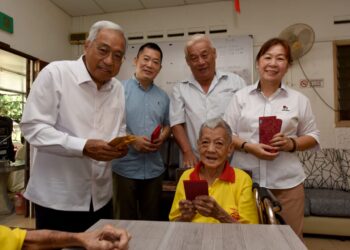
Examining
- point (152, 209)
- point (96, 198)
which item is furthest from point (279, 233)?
point (152, 209)

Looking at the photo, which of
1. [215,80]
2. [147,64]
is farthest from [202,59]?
[147,64]

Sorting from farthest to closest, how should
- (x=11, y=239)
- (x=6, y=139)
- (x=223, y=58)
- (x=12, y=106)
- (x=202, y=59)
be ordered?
1. (x=12, y=106)
2. (x=223, y=58)
3. (x=6, y=139)
4. (x=202, y=59)
5. (x=11, y=239)

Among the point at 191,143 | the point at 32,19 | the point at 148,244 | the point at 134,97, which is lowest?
the point at 148,244

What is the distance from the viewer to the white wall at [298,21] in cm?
390

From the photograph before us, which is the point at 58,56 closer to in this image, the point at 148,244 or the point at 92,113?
the point at 92,113

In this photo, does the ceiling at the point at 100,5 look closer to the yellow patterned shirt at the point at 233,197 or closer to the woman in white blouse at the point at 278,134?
the woman in white blouse at the point at 278,134

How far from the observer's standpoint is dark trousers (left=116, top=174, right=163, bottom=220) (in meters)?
2.21

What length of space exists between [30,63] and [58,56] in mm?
585

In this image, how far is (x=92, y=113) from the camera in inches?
61.1

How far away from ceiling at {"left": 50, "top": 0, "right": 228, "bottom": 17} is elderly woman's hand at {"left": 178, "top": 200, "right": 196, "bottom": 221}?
3.57 metres

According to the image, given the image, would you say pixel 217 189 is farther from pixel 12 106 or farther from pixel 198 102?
pixel 12 106

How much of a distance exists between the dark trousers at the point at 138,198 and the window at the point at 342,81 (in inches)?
113

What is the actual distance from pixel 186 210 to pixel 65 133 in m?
0.69

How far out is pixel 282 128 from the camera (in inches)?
67.1
